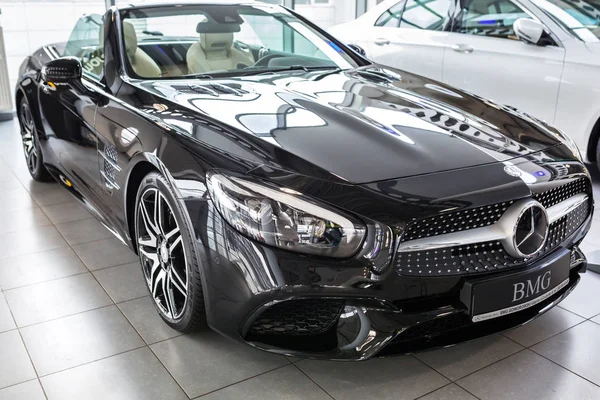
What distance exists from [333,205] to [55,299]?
4.22ft

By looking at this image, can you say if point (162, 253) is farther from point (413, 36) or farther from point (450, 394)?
point (413, 36)

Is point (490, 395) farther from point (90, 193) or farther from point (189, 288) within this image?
point (90, 193)

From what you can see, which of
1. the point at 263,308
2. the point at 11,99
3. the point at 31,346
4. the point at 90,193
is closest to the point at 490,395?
the point at 263,308


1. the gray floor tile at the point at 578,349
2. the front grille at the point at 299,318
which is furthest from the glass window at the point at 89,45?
the gray floor tile at the point at 578,349

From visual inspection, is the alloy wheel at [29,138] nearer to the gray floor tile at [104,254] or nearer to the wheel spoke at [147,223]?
the gray floor tile at [104,254]

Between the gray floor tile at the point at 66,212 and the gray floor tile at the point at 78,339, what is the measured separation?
3.39 ft

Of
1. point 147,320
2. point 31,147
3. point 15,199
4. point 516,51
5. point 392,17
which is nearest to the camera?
point 147,320

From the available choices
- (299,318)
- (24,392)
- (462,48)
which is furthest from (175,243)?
(462,48)

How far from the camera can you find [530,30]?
11.5ft

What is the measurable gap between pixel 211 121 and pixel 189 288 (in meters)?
0.48

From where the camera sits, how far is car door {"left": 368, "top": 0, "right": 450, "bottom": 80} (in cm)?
407

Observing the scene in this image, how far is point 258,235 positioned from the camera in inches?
59.9

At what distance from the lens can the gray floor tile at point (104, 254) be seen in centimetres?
259

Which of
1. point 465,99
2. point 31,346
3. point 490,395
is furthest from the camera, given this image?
point 465,99
